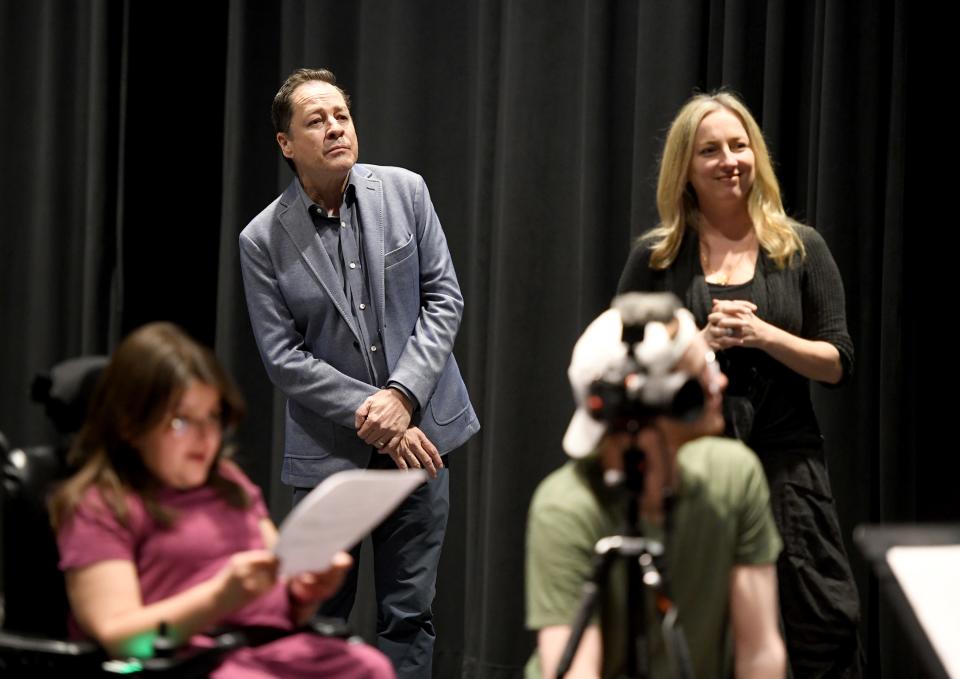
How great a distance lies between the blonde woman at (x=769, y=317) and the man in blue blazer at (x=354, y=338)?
568mm

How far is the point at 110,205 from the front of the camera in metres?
4.32

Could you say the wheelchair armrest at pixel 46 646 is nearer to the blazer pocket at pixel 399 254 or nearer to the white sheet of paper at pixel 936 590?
the white sheet of paper at pixel 936 590

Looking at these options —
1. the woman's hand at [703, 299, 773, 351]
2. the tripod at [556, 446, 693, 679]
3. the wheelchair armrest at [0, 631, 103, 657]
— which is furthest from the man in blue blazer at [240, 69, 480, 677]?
the tripod at [556, 446, 693, 679]

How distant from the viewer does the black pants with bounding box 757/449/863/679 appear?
8.64 ft

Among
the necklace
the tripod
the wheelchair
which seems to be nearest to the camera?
the tripod

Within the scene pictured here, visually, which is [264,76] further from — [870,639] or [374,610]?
[870,639]

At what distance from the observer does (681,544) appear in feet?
5.94

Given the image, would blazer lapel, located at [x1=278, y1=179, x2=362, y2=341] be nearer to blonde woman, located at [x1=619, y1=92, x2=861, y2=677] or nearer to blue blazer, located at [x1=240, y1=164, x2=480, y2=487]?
blue blazer, located at [x1=240, y1=164, x2=480, y2=487]

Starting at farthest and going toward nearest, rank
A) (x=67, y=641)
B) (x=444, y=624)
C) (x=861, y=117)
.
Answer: (x=444, y=624) → (x=861, y=117) → (x=67, y=641)

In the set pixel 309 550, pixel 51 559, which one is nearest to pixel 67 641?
pixel 51 559

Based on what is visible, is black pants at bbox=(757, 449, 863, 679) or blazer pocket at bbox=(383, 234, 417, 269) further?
blazer pocket at bbox=(383, 234, 417, 269)

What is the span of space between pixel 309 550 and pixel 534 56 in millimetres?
2361

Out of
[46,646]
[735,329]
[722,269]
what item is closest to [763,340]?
[735,329]

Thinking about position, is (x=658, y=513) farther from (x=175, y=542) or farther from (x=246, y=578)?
(x=175, y=542)
